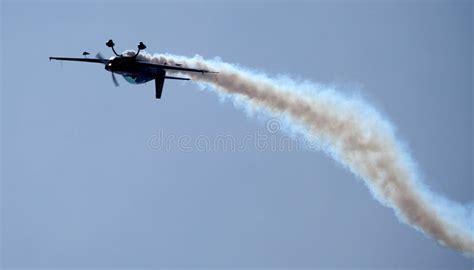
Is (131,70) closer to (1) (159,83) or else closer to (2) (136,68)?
(2) (136,68)

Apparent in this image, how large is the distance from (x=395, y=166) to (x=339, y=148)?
4973mm

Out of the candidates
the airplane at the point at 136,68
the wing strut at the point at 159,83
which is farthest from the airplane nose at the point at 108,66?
the wing strut at the point at 159,83

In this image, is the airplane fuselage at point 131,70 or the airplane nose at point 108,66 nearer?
the airplane nose at point 108,66

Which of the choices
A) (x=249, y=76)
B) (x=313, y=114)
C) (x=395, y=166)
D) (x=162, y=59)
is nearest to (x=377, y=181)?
(x=395, y=166)

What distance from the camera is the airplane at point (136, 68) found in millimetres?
73688

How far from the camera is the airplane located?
73.7 m

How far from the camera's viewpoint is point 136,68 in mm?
74688

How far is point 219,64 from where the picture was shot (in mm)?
80875

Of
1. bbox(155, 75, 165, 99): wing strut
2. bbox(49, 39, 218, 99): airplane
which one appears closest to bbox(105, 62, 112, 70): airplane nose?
bbox(49, 39, 218, 99): airplane

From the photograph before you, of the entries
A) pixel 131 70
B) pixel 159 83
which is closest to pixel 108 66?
pixel 131 70

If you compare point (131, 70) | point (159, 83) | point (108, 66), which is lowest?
point (108, 66)

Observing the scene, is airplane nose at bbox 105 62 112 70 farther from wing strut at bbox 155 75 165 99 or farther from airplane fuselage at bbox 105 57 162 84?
wing strut at bbox 155 75 165 99

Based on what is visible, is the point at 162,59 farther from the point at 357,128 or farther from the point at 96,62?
the point at 357,128

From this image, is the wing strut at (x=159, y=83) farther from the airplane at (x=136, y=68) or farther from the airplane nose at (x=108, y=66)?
the airplane nose at (x=108, y=66)
